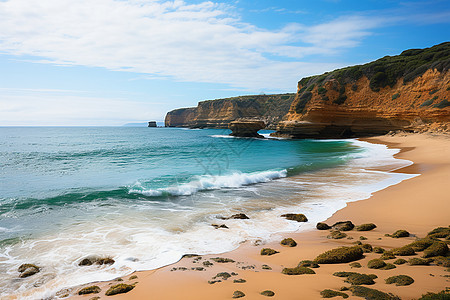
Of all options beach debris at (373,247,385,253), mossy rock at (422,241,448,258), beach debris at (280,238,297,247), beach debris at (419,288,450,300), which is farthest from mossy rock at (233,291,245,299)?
mossy rock at (422,241,448,258)

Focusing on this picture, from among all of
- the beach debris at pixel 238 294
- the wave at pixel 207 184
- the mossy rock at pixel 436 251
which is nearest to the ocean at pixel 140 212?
the wave at pixel 207 184

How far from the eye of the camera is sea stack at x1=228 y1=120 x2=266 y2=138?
55.8 meters

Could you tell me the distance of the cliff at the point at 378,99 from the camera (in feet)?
126

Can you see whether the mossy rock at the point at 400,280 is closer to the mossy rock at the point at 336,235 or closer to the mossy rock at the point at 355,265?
the mossy rock at the point at 355,265

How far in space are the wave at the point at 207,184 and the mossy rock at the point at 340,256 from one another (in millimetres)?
8416

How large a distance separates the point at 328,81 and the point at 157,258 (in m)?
53.1

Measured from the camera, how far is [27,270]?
17.9 feet

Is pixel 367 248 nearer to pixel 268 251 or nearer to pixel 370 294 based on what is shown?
pixel 268 251

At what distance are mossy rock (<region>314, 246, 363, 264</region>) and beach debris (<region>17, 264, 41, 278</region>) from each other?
5.70 m

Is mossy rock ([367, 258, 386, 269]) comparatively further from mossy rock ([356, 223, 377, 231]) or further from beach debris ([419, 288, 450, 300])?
mossy rock ([356, 223, 377, 231])

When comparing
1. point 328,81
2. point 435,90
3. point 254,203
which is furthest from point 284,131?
point 254,203

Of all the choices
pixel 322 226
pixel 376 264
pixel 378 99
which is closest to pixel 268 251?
pixel 376 264

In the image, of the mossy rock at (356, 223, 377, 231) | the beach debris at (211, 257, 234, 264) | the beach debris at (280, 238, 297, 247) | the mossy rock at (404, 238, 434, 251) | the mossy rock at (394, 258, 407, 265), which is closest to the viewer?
the mossy rock at (394, 258, 407, 265)

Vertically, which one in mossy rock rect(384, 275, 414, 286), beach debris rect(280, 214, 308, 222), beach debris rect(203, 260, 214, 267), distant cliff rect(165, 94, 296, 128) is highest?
distant cliff rect(165, 94, 296, 128)
